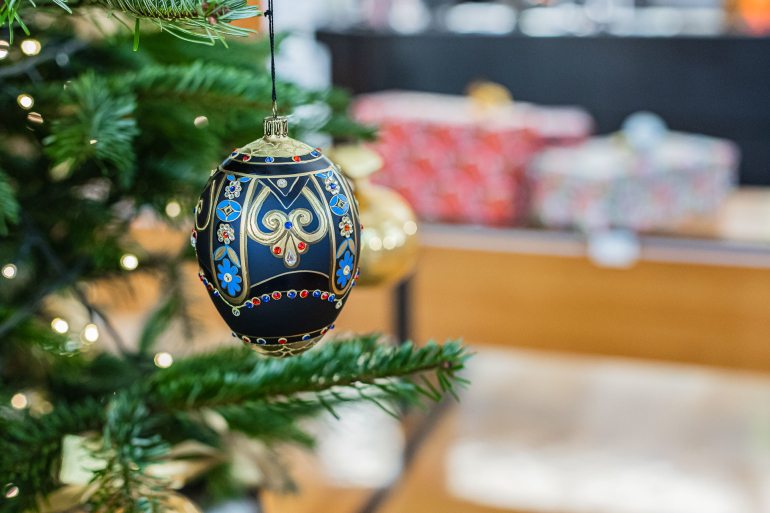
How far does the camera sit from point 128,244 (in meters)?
0.68

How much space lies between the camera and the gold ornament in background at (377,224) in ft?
2.42

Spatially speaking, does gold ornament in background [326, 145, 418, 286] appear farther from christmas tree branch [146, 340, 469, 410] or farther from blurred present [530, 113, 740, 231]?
blurred present [530, 113, 740, 231]

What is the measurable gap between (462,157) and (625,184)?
525 millimetres

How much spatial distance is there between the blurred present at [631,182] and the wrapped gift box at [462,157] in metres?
0.08

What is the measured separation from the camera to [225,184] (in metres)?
0.38

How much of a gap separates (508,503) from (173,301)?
38.6 inches

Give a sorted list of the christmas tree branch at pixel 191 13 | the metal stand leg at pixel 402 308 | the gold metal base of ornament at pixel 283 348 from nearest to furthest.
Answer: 1. the christmas tree branch at pixel 191 13
2. the gold metal base of ornament at pixel 283 348
3. the metal stand leg at pixel 402 308

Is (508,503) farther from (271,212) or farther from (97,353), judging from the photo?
(271,212)

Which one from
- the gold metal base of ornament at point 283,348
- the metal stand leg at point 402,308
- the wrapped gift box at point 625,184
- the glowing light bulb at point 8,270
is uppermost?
the glowing light bulb at point 8,270

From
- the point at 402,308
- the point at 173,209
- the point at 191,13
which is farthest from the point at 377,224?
the point at 402,308

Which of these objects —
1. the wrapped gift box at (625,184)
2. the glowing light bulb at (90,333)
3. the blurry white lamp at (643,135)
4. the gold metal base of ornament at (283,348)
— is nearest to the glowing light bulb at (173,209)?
the glowing light bulb at (90,333)

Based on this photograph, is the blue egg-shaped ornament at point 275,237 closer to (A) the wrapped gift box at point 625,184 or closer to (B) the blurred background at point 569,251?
(B) the blurred background at point 569,251

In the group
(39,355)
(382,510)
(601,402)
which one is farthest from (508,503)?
(39,355)

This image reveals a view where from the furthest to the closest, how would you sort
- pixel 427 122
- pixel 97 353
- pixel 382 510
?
pixel 427 122, pixel 382 510, pixel 97 353
